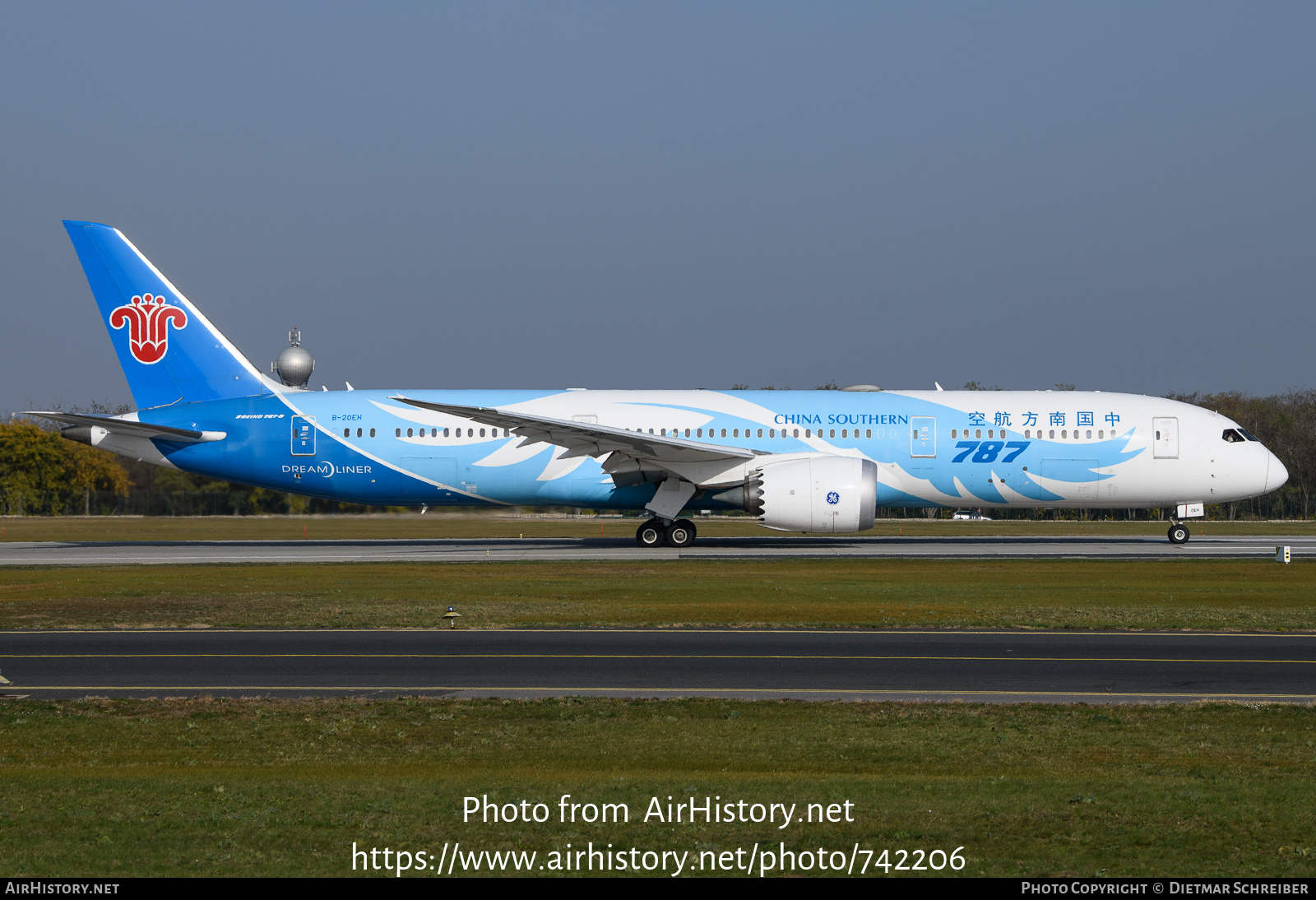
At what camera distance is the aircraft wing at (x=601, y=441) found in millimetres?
29797

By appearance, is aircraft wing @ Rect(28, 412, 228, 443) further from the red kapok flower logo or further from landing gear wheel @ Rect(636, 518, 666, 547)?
landing gear wheel @ Rect(636, 518, 666, 547)

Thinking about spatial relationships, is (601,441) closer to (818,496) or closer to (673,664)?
(818,496)

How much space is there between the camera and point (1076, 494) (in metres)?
32.4

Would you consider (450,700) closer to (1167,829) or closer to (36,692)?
(36,692)

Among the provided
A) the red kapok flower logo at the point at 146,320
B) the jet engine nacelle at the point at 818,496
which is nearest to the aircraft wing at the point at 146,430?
the red kapok flower logo at the point at 146,320

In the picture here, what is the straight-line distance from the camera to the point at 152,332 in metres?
33.4

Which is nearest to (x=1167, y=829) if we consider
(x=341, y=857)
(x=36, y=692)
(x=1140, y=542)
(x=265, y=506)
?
(x=341, y=857)

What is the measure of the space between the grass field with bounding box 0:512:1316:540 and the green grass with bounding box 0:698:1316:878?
29034 millimetres

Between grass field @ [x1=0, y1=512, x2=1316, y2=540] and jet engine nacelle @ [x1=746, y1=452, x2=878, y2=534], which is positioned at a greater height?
jet engine nacelle @ [x1=746, y1=452, x2=878, y2=534]

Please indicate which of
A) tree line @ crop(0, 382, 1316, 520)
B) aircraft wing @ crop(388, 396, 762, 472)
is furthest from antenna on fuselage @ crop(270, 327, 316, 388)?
aircraft wing @ crop(388, 396, 762, 472)

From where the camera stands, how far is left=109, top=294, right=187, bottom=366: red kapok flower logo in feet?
109

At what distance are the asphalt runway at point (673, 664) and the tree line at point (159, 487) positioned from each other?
40248 millimetres

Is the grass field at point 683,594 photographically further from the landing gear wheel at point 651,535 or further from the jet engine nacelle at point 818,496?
the landing gear wheel at point 651,535

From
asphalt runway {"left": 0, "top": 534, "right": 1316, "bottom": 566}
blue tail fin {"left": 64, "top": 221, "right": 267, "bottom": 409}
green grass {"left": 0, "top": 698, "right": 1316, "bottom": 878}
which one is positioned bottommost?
green grass {"left": 0, "top": 698, "right": 1316, "bottom": 878}
